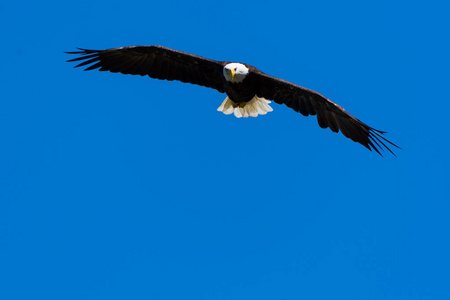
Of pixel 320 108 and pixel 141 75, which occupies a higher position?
pixel 141 75

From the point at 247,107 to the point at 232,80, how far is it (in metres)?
1.12

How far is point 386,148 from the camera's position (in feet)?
34.3

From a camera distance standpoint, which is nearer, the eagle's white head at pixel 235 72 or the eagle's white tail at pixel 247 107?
the eagle's white head at pixel 235 72

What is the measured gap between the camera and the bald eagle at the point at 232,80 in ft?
36.0

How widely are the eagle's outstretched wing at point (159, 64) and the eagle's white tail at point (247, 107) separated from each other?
1.77ft

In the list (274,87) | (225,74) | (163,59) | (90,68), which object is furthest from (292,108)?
(90,68)

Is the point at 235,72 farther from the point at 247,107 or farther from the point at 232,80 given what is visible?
the point at 247,107

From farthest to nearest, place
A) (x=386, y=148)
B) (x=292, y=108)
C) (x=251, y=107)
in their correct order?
(x=251, y=107) → (x=292, y=108) → (x=386, y=148)

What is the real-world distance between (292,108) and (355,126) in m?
1.05

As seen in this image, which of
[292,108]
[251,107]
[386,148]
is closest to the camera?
[386,148]

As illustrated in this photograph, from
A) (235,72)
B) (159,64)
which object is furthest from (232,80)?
(159,64)

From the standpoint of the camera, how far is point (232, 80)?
37.2 feet

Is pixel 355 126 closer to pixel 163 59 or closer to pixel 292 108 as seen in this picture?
pixel 292 108

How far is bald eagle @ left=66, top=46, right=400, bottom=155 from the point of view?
1096cm
